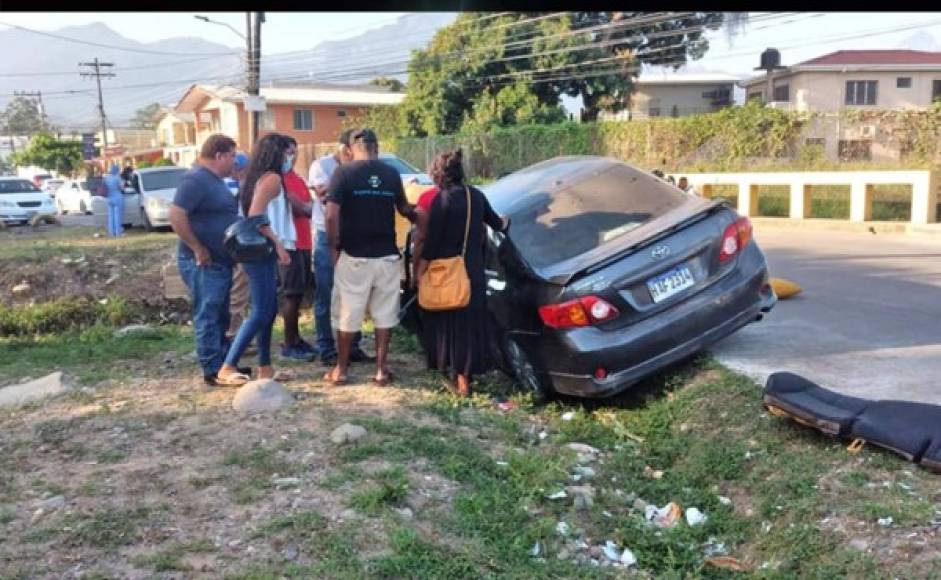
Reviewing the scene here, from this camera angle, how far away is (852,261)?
10.8 m

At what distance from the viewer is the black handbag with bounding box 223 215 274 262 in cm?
537

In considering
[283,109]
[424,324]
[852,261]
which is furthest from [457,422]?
[283,109]

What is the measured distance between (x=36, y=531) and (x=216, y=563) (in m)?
0.89

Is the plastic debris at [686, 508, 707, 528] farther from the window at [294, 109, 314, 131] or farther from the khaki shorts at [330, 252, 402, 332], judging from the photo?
the window at [294, 109, 314, 131]

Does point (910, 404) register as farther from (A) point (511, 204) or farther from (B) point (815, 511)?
(A) point (511, 204)

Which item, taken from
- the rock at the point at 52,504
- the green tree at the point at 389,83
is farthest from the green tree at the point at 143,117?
the rock at the point at 52,504

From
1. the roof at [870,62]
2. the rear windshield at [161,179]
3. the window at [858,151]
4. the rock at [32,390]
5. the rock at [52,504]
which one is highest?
the roof at [870,62]

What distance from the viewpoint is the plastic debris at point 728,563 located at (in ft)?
11.6

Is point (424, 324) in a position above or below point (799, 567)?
above

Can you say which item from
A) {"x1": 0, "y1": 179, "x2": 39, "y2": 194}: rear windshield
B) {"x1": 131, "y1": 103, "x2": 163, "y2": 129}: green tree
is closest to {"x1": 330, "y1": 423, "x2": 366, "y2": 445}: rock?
{"x1": 0, "y1": 179, "x2": 39, "y2": 194}: rear windshield

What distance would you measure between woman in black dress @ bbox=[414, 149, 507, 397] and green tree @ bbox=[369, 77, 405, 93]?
5068 cm

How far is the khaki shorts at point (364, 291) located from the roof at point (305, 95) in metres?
42.6

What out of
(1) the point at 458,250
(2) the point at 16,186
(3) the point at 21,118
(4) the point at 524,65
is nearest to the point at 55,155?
(3) the point at 21,118

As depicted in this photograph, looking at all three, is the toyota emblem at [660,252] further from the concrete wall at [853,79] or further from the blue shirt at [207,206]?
the concrete wall at [853,79]
